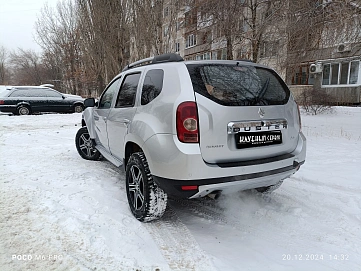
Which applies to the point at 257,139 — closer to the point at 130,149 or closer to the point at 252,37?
the point at 130,149

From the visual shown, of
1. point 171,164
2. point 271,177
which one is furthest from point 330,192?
point 171,164

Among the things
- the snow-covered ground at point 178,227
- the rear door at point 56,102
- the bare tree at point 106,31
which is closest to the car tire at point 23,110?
the rear door at point 56,102

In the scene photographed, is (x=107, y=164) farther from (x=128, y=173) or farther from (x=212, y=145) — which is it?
(x=212, y=145)

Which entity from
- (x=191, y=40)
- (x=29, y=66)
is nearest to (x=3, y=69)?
(x=29, y=66)

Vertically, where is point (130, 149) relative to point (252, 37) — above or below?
below

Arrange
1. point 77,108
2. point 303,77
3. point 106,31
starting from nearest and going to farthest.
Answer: point 106,31 → point 77,108 → point 303,77

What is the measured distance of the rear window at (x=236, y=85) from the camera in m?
2.45

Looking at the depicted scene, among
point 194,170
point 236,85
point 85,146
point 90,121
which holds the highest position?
point 236,85

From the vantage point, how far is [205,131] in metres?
2.32

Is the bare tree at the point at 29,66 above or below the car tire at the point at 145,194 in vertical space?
above

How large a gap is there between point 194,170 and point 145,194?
0.71 metres

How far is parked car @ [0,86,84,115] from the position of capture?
1365 cm

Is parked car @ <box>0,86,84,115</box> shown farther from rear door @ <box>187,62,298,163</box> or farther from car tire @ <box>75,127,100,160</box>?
rear door @ <box>187,62,298,163</box>

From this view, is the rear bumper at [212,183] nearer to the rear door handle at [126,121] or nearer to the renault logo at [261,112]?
the renault logo at [261,112]
